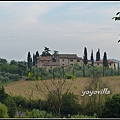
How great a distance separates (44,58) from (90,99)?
69.1 ft

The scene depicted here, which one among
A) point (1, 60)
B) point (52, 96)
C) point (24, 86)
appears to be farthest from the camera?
point (1, 60)

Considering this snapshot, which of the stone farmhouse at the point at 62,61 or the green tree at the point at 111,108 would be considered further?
the stone farmhouse at the point at 62,61

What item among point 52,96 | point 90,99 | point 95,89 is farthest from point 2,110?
point 95,89

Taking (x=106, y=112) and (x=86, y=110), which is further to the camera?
(x=86, y=110)

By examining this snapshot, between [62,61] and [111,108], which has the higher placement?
[62,61]

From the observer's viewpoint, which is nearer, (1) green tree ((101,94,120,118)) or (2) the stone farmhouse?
(1) green tree ((101,94,120,118))

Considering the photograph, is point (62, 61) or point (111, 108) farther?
point (62, 61)

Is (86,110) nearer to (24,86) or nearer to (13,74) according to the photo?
(24,86)

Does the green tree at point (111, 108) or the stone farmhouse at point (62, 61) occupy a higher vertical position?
the stone farmhouse at point (62, 61)

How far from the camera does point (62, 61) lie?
128ft

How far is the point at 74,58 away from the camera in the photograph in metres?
39.1

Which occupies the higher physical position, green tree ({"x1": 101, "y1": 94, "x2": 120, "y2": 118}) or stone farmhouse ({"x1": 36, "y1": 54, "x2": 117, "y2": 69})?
stone farmhouse ({"x1": 36, "y1": 54, "x2": 117, "y2": 69})

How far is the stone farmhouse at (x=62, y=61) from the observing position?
116 ft

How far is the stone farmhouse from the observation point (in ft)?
116
